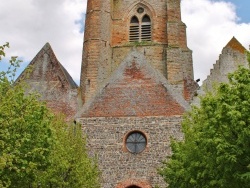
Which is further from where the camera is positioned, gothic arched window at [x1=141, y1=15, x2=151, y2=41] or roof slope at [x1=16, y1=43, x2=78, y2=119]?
gothic arched window at [x1=141, y1=15, x2=151, y2=41]

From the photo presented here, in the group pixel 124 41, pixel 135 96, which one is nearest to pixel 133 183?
pixel 135 96

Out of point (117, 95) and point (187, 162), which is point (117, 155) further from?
point (187, 162)

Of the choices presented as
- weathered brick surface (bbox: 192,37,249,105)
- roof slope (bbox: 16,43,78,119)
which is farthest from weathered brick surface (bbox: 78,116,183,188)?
weathered brick surface (bbox: 192,37,249,105)

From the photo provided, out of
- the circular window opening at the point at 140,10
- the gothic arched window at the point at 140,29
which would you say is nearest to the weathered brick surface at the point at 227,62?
the gothic arched window at the point at 140,29

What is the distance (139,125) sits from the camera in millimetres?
19812

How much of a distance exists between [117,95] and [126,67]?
167 centimetres

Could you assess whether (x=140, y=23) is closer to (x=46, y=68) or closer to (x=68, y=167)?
(x=46, y=68)

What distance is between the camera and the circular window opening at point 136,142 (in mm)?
19561

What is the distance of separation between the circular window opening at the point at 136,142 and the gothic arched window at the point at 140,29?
433 inches

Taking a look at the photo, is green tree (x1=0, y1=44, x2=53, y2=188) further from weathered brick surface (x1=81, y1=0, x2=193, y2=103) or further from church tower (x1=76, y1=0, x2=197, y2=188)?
weathered brick surface (x1=81, y1=0, x2=193, y2=103)

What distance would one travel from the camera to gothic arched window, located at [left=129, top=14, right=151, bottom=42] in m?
29.4

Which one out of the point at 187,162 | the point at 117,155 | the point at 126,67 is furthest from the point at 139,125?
the point at 187,162

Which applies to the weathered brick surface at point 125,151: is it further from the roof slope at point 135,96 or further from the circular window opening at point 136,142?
the roof slope at point 135,96

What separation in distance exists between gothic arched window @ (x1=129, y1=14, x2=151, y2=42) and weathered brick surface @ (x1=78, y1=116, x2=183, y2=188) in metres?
10.6
